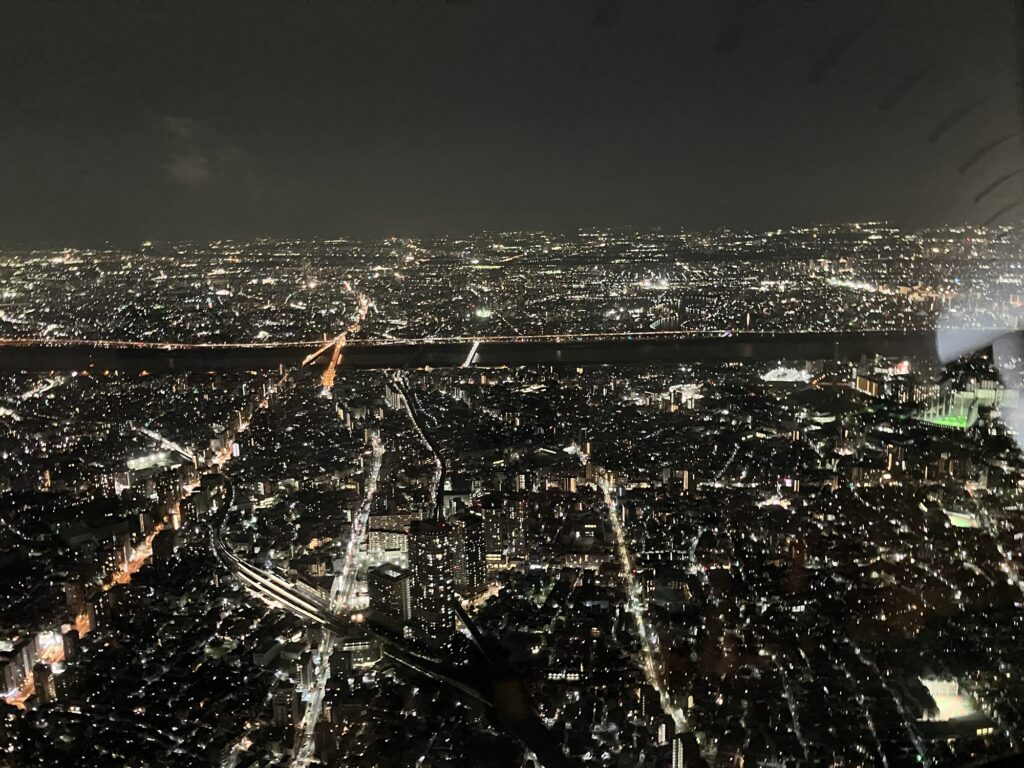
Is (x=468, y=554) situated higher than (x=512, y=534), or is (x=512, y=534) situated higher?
(x=512, y=534)

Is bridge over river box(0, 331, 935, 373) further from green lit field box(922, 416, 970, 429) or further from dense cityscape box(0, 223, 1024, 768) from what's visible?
green lit field box(922, 416, 970, 429)

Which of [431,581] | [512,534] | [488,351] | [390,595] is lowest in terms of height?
[390,595]

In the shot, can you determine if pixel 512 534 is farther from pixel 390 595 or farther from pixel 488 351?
pixel 488 351

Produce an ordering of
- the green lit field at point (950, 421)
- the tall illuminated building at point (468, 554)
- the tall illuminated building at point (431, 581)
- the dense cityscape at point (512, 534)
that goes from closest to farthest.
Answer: the dense cityscape at point (512, 534)
the tall illuminated building at point (431, 581)
the tall illuminated building at point (468, 554)
the green lit field at point (950, 421)

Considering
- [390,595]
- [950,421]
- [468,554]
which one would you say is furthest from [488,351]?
[390,595]

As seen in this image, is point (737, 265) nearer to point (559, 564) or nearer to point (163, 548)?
point (559, 564)

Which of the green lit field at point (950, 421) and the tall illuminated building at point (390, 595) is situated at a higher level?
the green lit field at point (950, 421)

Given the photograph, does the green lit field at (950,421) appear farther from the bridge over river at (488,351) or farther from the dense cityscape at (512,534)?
the bridge over river at (488,351)

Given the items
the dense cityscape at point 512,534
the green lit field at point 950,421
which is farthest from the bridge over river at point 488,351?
the green lit field at point 950,421

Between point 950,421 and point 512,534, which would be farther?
point 950,421

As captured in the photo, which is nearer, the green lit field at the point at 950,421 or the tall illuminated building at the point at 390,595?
the tall illuminated building at the point at 390,595
